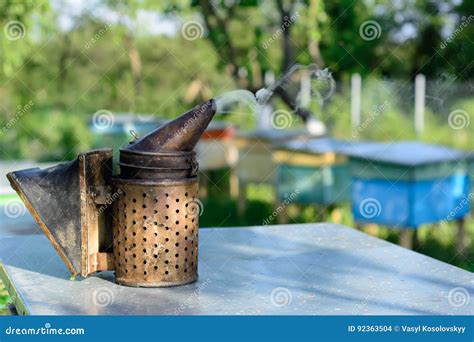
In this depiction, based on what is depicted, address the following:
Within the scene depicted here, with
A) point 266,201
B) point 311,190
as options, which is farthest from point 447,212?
point 266,201

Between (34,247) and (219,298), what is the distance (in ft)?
3.70

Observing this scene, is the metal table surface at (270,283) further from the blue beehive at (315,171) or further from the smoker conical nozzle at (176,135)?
the blue beehive at (315,171)

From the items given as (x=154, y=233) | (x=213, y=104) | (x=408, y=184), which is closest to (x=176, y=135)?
(x=213, y=104)

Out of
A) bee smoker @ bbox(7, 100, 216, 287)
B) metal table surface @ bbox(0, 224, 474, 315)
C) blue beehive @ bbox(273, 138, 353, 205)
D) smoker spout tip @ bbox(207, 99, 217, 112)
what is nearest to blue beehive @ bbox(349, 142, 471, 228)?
blue beehive @ bbox(273, 138, 353, 205)

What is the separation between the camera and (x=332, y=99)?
38.9 ft

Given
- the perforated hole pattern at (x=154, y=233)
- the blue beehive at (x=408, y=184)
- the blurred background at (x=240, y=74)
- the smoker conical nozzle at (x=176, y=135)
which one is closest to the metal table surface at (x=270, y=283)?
the perforated hole pattern at (x=154, y=233)

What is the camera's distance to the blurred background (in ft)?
26.8

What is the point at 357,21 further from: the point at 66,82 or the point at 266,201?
the point at 66,82

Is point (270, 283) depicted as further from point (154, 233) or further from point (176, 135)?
point (176, 135)

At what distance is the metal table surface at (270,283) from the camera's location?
2.39m

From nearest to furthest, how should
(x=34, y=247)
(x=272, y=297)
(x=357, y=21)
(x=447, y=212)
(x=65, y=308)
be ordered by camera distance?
(x=65, y=308), (x=272, y=297), (x=34, y=247), (x=447, y=212), (x=357, y=21)

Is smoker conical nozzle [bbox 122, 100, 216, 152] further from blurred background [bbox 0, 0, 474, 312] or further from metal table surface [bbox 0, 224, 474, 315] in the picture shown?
blurred background [bbox 0, 0, 474, 312]

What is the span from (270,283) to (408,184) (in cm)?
327

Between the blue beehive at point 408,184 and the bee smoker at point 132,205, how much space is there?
330cm
